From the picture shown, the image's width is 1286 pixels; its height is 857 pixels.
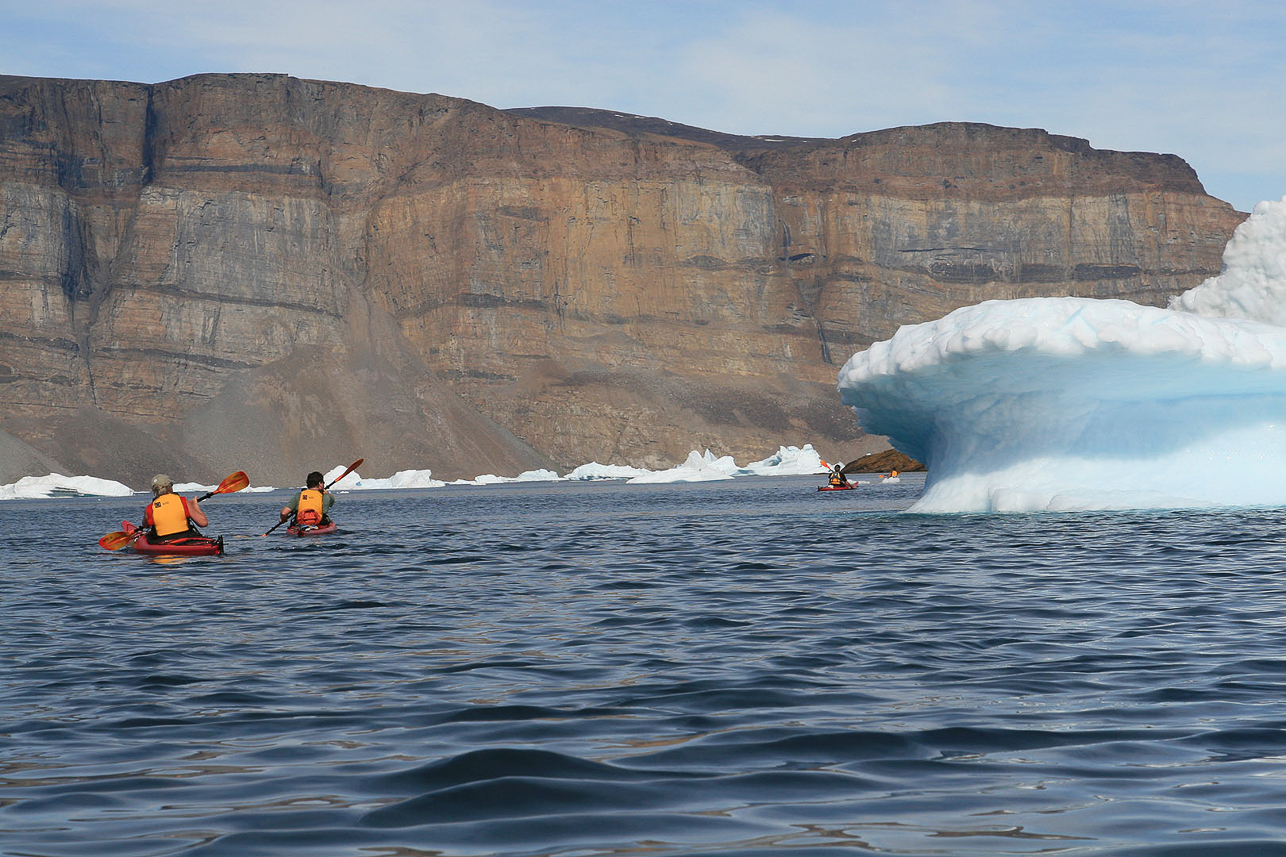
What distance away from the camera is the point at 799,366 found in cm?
14012

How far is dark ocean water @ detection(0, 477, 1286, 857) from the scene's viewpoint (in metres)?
4.86

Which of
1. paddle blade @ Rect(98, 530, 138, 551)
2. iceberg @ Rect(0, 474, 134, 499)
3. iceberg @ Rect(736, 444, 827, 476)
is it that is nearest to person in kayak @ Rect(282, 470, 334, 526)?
paddle blade @ Rect(98, 530, 138, 551)

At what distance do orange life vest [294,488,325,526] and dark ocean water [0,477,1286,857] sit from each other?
947cm

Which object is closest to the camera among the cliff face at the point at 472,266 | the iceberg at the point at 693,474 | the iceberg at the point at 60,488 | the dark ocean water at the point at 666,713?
the dark ocean water at the point at 666,713

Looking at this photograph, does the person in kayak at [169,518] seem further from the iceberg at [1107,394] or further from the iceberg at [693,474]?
the iceberg at [693,474]

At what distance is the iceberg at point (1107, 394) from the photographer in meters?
22.0

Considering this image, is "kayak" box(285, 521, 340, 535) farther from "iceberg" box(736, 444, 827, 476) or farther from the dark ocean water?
"iceberg" box(736, 444, 827, 476)

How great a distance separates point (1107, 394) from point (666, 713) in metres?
18.6

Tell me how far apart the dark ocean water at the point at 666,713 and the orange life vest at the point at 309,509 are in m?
9.47

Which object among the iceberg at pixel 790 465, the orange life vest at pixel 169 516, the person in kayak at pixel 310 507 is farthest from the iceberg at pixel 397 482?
the orange life vest at pixel 169 516

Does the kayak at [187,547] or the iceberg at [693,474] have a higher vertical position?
the iceberg at [693,474]

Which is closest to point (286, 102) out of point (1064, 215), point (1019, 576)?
point (1064, 215)

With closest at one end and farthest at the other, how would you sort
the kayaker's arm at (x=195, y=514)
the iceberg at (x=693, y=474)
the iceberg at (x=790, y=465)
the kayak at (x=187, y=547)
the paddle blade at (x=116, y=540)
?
the kayak at (x=187, y=547), the kayaker's arm at (x=195, y=514), the paddle blade at (x=116, y=540), the iceberg at (x=693, y=474), the iceberg at (x=790, y=465)

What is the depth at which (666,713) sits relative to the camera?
23.4 ft
